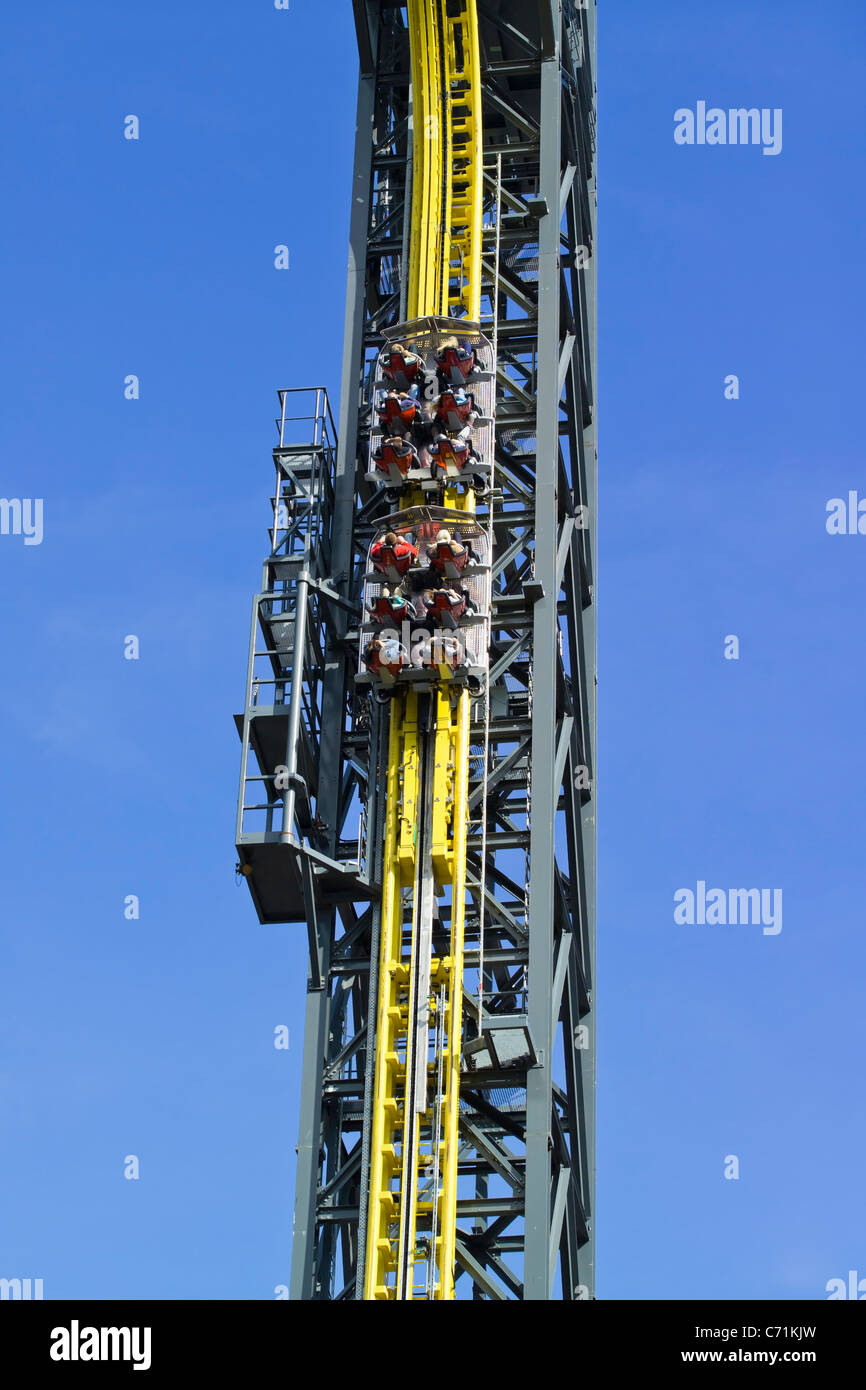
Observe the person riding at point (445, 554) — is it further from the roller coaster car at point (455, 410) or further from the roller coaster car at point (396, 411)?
the roller coaster car at point (396, 411)

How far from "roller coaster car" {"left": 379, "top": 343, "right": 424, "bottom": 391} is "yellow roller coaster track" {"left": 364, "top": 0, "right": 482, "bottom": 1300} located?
1.35 meters

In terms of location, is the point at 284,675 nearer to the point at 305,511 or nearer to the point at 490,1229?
the point at 305,511

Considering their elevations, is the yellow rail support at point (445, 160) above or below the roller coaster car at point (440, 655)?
above

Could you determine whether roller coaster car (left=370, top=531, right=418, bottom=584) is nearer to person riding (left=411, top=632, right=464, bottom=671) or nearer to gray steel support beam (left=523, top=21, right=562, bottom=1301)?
person riding (left=411, top=632, right=464, bottom=671)

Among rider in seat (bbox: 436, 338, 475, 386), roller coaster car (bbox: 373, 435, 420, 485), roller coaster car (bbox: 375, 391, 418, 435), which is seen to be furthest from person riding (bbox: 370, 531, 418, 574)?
rider in seat (bbox: 436, 338, 475, 386)

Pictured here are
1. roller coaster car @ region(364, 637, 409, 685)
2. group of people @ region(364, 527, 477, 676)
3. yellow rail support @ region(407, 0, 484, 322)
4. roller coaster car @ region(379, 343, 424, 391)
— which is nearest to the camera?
roller coaster car @ region(364, 637, 409, 685)

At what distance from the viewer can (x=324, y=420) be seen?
4328 centimetres

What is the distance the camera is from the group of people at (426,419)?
1606 inches

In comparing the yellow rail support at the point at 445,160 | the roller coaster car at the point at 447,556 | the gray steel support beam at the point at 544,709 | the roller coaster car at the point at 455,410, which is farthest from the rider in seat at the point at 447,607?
the yellow rail support at the point at 445,160

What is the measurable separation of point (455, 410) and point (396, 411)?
95cm

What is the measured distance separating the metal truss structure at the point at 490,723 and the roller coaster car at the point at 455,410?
1146 mm

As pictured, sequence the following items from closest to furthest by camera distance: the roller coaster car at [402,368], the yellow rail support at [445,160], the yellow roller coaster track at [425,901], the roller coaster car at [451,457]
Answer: the yellow roller coaster track at [425,901] < the roller coaster car at [451,457] < the roller coaster car at [402,368] < the yellow rail support at [445,160]

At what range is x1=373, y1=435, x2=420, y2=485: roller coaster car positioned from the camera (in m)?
40.8
